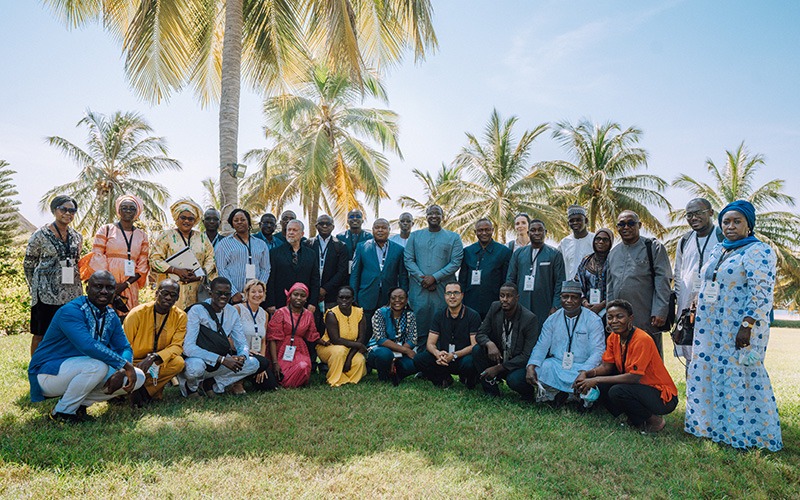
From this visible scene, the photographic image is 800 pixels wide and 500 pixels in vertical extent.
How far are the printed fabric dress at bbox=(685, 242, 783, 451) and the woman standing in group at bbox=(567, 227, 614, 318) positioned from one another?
123 cm

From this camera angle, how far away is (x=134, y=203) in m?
5.45

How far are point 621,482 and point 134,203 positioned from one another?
546 centimetres

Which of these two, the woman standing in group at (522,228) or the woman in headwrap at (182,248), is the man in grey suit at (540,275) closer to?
the woman standing in group at (522,228)

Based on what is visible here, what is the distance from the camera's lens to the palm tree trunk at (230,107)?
812cm

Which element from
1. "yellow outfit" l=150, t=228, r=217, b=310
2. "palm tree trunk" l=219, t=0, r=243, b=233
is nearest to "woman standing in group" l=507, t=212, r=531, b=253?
"yellow outfit" l=150, t=228, r=217, b=310

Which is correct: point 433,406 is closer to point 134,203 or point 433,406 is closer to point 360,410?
point 360,410

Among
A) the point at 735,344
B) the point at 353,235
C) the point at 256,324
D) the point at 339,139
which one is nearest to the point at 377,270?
the point at 353,235

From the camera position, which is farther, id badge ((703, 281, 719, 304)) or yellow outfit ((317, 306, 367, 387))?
yellow outfit ((317, 306, 367, 387))

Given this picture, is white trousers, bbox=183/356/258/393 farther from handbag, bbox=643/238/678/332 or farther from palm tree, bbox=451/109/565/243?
palm tree, bbox=451/109/565/243

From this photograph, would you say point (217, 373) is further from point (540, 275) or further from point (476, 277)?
point (540, 275)

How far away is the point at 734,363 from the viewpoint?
4.03 m

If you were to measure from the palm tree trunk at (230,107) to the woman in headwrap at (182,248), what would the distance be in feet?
7.47

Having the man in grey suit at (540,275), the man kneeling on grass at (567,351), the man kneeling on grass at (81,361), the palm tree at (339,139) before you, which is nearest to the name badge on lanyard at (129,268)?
the man kneeling on grass at (81,361)

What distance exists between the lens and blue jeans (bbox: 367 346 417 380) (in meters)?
6.01
